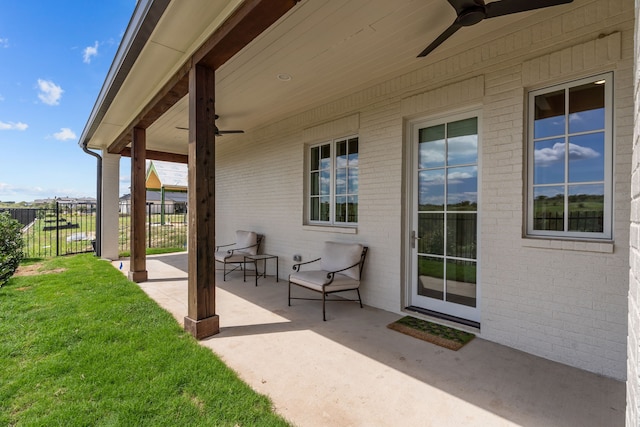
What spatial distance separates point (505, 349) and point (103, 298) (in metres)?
4.79

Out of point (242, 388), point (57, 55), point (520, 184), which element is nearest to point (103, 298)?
point (242, 388)

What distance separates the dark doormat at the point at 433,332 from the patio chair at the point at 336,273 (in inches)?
29.2

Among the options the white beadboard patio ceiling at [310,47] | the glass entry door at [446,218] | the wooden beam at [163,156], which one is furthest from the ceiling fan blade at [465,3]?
the wooden beam at [163,156]

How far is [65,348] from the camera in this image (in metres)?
2.56

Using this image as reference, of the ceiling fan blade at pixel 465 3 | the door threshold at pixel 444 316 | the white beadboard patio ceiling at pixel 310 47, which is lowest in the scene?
the door threshold at pixel 444 316

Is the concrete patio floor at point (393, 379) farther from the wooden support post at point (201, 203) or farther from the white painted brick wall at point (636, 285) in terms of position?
the white painted brick wall at point (636, 285)

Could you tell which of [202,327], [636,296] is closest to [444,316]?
[202,327]

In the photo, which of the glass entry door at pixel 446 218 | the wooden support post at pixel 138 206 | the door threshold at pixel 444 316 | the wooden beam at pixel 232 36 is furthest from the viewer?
the wooden support post at pixel 138 206

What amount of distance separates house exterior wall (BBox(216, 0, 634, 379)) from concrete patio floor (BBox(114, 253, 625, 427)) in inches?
12.3

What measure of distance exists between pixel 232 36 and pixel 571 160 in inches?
122

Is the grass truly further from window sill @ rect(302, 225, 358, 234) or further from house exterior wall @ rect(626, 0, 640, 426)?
window sill @ rect(302, 225, 358, 234)

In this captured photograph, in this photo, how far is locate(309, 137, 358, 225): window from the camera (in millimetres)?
4445

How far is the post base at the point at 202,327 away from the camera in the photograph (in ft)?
9.37

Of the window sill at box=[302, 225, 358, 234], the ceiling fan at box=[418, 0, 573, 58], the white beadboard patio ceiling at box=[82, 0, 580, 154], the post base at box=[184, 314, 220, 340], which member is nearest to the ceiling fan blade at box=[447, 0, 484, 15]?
the ceiling fan at box=[418, 0, 573, 58]
